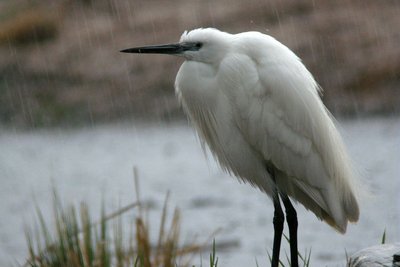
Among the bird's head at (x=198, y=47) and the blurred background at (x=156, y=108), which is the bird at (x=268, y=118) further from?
the blurred background at (x=156, y=108)

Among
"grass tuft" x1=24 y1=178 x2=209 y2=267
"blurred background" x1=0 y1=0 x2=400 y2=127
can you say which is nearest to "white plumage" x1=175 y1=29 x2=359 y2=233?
"grass tuft" x1=24 y1=178 x2=209 y2=267

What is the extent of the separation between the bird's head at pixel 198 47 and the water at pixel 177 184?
2.25 metres

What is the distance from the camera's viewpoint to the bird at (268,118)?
390 centimetres

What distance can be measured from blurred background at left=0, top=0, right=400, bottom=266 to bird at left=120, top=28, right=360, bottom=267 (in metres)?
1.93

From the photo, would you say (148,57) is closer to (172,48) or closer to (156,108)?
(156,108)

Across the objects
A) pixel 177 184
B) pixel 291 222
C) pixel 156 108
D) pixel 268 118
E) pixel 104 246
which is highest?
pixel 268 118

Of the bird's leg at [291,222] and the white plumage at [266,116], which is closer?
the white plumage at [266,116]

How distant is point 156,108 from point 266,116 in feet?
20.2

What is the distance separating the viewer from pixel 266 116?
396 cm

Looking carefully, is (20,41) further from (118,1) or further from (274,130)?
(274,130)

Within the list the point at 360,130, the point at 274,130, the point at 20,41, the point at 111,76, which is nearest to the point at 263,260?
the point at 274,130

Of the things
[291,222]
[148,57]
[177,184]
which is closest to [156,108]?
[148,57]

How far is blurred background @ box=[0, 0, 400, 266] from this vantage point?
23.6 feet

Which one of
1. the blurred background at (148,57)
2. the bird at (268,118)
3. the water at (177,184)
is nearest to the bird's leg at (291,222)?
the bird at (268,118)
